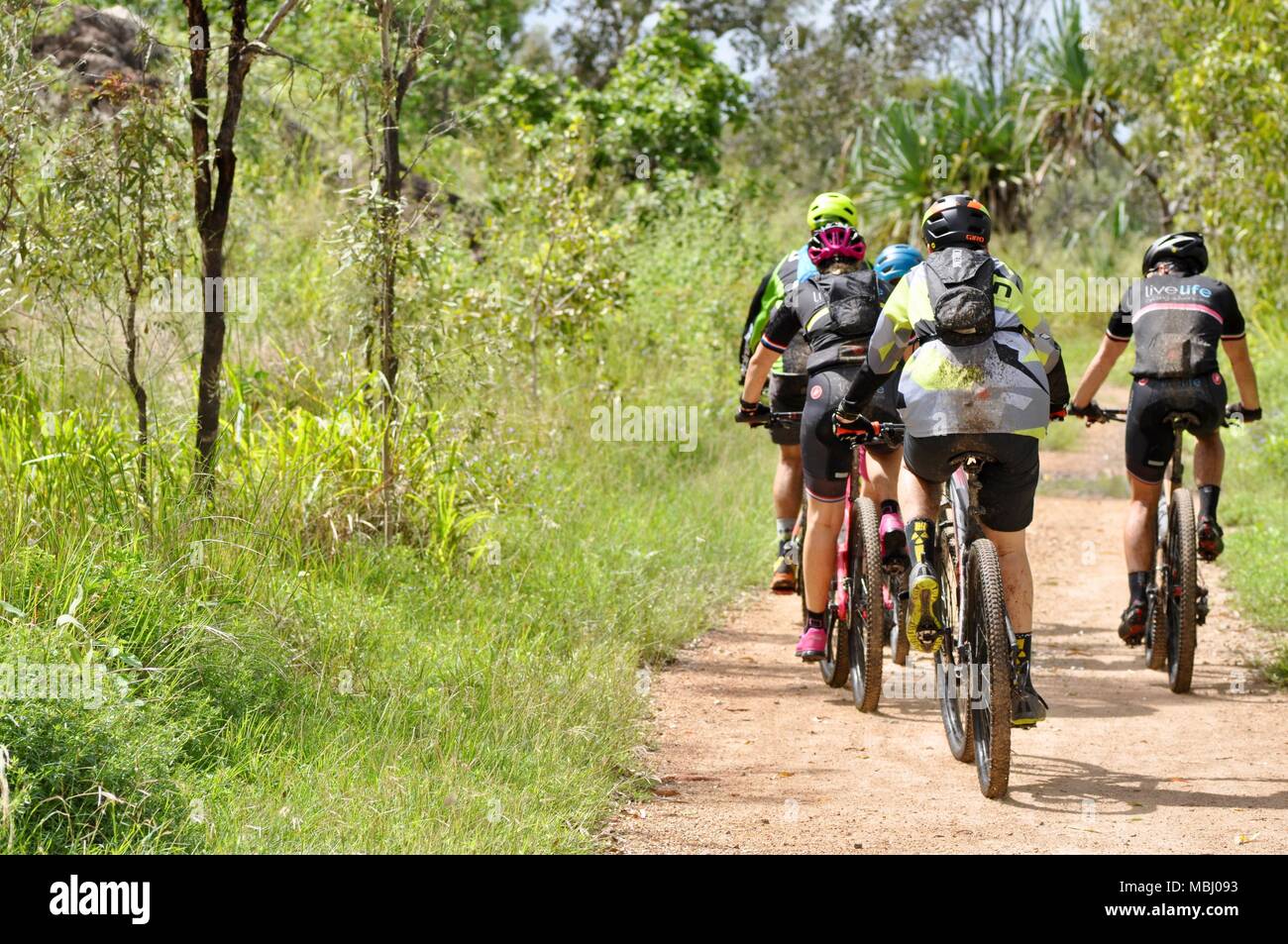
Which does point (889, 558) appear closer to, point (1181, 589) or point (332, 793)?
point (1181, 589)

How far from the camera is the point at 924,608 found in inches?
208

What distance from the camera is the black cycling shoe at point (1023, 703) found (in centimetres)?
501

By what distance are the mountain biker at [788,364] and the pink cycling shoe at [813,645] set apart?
0.75 meters

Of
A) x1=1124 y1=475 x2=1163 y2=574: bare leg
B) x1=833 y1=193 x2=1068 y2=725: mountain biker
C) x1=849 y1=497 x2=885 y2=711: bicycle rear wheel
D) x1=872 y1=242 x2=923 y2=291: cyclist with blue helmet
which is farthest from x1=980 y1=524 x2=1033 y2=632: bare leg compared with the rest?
x1=1124 y1=475 x2=1163 y2=574: bare leg

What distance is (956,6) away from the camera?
29266 mm

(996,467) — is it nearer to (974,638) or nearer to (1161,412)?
(974,638)

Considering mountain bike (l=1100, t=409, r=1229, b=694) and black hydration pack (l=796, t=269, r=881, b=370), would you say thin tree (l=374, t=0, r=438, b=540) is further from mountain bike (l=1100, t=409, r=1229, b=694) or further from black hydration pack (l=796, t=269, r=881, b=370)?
mountain bike (l=1100, t=409, r=1229, b=694)

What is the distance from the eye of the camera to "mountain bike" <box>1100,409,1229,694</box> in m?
6.43

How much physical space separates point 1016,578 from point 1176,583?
167 cm

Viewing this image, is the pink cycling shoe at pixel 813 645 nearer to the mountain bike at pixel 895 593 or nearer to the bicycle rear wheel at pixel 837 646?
the bicycle rear wheel at pixel 837 646

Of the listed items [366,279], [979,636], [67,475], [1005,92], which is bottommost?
[979,636]

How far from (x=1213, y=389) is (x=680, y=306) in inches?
276

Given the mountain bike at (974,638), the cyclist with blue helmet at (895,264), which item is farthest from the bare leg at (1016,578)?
the cyclist with blue helmet at (895,264)

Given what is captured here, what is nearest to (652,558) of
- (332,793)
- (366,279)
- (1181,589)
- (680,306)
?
(366,279)
